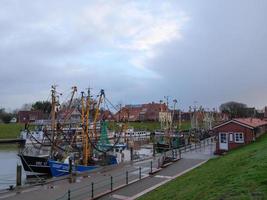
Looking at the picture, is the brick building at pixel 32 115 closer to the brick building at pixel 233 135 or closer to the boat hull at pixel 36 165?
the boat hull at pixel 36 165

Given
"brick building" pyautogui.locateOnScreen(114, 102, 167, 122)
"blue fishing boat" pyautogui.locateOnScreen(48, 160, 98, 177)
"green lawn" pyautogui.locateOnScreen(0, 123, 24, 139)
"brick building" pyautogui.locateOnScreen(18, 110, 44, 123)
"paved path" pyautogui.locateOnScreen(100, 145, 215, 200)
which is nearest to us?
"paved path" pyautogui.locateOnScreen(100, 145, 215, 200)

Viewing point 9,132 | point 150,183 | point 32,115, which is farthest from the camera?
point 32,115

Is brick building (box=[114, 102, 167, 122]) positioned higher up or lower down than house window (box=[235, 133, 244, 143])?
higher up

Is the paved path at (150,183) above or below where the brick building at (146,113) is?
below

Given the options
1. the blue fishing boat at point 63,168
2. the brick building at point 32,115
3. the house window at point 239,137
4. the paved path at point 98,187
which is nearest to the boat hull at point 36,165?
the blue fishing boat at point 63,168

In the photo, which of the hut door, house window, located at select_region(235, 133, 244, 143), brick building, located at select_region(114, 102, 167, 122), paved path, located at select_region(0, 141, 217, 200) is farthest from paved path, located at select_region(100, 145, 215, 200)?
brick building, located at select_region(114, 102, 167, 122)

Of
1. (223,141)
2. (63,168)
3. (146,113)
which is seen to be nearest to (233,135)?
(223,141)

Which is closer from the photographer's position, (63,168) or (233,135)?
(63,168)

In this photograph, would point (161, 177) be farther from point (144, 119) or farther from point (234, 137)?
point (144, 119)

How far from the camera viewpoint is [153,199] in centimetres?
1714

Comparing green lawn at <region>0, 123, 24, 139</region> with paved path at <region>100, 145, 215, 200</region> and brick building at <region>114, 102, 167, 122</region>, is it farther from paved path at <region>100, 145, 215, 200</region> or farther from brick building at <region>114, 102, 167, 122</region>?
paved path at <region>100, 145, 215, 200</region>

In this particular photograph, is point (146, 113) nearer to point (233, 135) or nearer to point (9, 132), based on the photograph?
point (9, 132)

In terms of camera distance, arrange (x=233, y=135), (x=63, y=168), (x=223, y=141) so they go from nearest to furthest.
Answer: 1. (x=63, y=168)
2. (x=233, y=135)
3. (x=223, y=141)

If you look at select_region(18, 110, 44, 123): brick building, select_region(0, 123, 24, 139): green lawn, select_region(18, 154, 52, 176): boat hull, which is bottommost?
select_region(18, 154, 52, 176): boat hull
